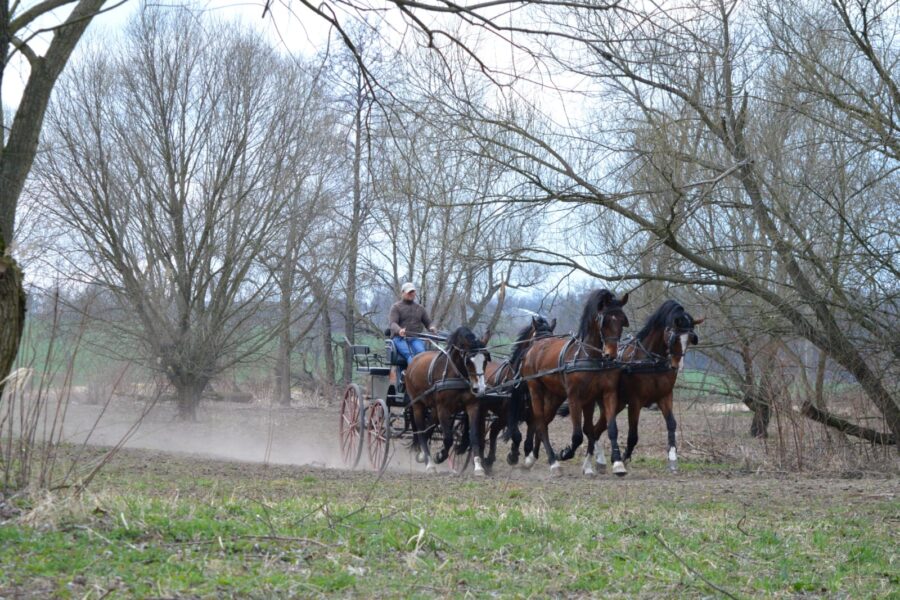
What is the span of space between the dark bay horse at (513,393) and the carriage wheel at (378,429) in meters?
1.37

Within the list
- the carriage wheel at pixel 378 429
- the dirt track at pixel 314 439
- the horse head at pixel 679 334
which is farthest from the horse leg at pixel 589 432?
the carriage wheel at pixel 378 429

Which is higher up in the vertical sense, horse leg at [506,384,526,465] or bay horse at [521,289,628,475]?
bay horse at [521,289,628,475]

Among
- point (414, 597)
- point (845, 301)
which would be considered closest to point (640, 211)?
point (845, 301)

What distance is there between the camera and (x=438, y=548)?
222 inches

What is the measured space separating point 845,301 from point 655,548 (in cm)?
700

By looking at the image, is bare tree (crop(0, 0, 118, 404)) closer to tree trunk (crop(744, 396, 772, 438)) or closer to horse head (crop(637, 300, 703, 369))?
horse head (crop(637, 300, 703, 369))

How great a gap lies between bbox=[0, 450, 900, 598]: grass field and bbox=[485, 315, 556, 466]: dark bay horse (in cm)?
526

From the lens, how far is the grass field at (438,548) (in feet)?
15.3

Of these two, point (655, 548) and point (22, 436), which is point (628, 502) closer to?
point (655, 548)

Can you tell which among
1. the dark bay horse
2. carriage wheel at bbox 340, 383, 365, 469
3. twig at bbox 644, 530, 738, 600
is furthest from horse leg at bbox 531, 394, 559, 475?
twig at bbox 644, 530, 738, 600

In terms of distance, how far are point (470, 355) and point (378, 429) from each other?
2007mm

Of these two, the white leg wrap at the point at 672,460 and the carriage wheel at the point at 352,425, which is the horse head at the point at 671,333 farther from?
the carriage wheel at the point at 352,425

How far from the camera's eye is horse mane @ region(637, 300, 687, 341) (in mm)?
12398

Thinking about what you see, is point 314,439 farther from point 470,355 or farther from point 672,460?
point 672,460
